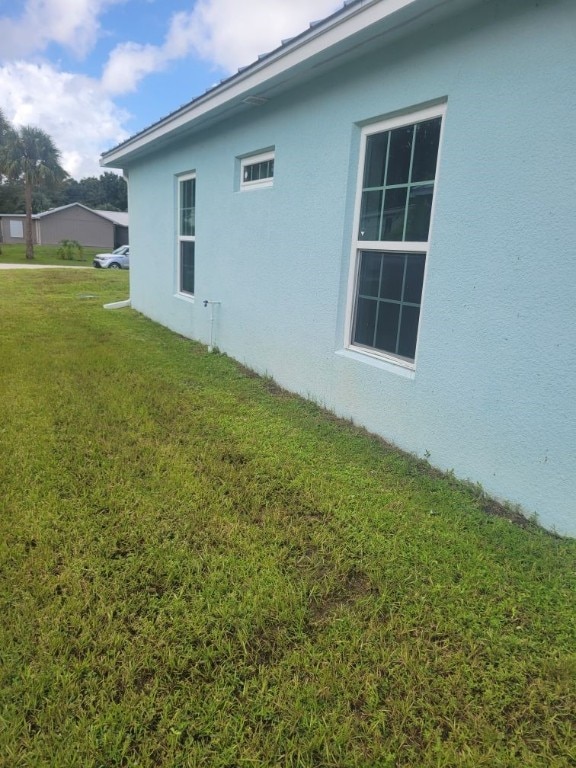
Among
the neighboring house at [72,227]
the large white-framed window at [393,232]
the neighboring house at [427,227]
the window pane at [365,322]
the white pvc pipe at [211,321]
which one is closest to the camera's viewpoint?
the neighboring house at [427,227]

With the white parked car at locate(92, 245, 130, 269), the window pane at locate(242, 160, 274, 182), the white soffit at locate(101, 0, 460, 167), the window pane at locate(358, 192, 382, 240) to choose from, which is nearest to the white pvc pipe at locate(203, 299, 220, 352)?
the window pane at locate(242, 160, 274, 182)

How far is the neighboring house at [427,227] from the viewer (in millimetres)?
2844

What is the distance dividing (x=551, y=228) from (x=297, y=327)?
2.79 metres

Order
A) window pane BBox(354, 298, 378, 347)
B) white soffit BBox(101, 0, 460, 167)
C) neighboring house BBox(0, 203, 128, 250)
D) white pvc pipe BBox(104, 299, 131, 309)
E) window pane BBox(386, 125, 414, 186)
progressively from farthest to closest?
neighboring house BBox(0, 203, 128, 250) → white pvc pipe BBox(104, 299, 131, 309) → window pane BBox(354, 298, 378, 347) → window pane BBox(386, 125, 414, 186) → white soffit BBox(101, 0, 460, 167)

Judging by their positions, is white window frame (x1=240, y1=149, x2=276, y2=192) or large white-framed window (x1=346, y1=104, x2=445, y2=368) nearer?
large white-framed window (x1=346, y1=104, x2=445, y2=368)

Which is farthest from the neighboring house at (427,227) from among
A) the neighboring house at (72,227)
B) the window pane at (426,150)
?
the neighboring house at (72,227)

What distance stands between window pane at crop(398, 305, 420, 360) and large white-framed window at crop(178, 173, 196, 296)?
4.80 meters

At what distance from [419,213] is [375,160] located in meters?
0.76

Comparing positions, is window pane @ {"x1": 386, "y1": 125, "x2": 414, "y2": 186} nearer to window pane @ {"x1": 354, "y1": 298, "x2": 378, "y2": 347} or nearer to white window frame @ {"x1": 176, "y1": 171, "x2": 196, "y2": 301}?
window pane @ {"x1": 354, "y1": 298, "x2": 378, "y2": 347}

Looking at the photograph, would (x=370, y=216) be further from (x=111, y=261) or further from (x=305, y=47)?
(x=111, y=261)

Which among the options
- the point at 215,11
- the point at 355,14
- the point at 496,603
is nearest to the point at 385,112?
the point at 355,14

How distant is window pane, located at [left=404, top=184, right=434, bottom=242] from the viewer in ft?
12.1

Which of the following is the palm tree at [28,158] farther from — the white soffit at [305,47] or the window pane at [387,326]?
the window pane at [387,326]

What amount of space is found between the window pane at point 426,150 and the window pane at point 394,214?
18 cm
